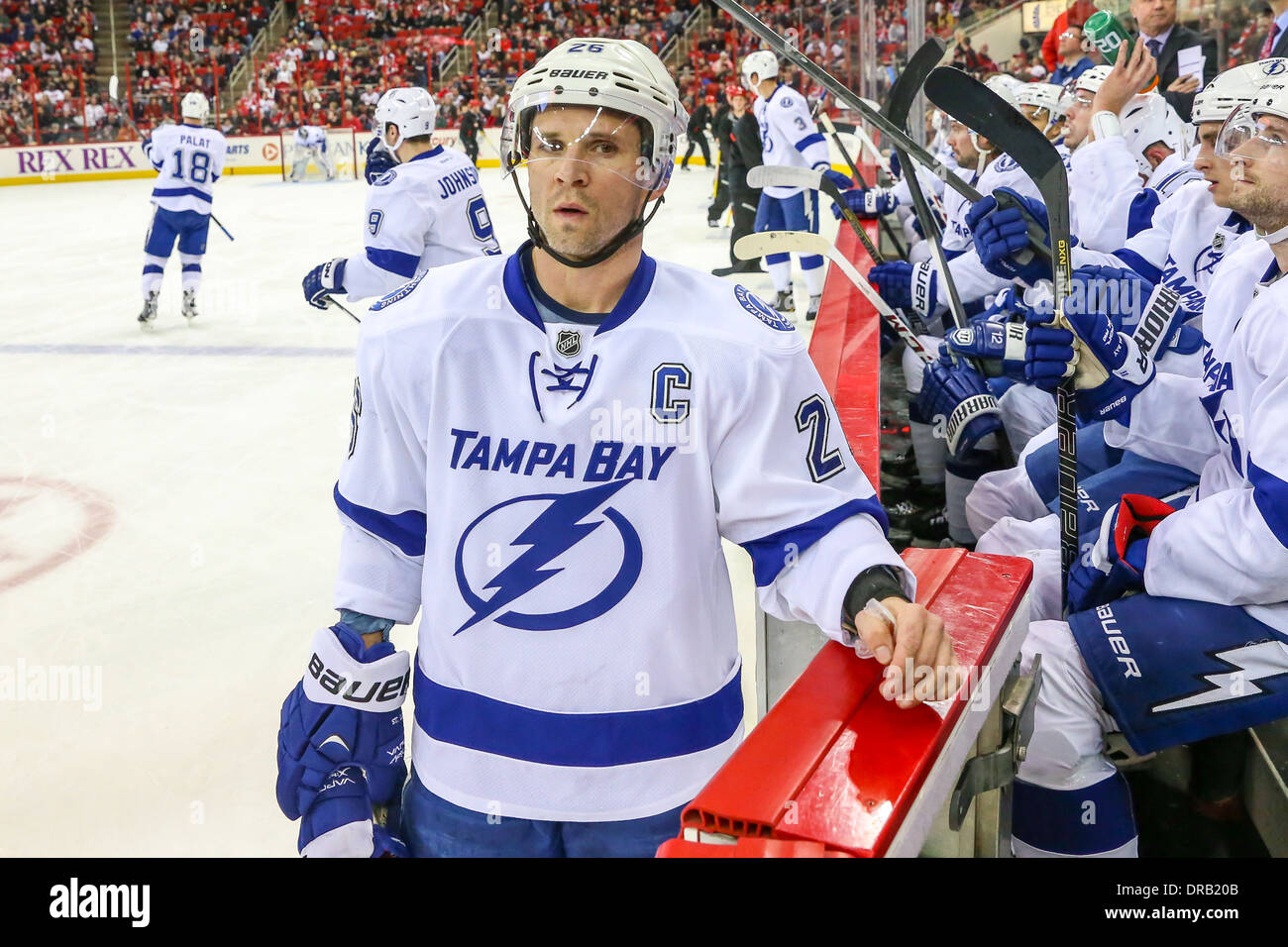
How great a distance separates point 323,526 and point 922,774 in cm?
306

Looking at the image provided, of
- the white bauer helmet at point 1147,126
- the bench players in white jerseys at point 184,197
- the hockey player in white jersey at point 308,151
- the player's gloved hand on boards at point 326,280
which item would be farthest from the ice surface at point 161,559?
the hockey player in white jersey at point 308,151

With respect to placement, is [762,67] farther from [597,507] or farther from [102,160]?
[102,160]

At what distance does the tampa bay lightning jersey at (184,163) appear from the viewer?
7.13 m

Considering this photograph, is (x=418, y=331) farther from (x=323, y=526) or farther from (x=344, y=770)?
(x=323, y=526)

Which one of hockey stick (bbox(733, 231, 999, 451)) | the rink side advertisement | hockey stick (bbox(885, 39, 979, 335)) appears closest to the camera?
hockey stick (bbox(733, 231, 999, 451))

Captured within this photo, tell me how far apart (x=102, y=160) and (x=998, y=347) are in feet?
58.9

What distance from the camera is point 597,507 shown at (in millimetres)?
1289

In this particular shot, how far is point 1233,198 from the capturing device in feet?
6.31

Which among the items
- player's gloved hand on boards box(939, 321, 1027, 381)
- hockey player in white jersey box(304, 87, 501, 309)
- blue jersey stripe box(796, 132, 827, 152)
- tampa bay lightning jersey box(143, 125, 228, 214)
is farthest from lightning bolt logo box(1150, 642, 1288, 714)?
tampa bay lightning jersey box(143, 125, 228, 214)

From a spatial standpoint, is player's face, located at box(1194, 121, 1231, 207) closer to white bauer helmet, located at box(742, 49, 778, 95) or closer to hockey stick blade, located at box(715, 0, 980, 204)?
hockey stick blade, located at box(715, 0, 980, 204)

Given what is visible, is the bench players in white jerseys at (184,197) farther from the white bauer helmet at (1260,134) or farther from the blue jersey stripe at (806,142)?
the white bauer helmet at (1260,134)

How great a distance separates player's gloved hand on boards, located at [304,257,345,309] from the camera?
4629 mm

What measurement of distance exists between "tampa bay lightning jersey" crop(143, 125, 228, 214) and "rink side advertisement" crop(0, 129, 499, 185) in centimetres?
940
